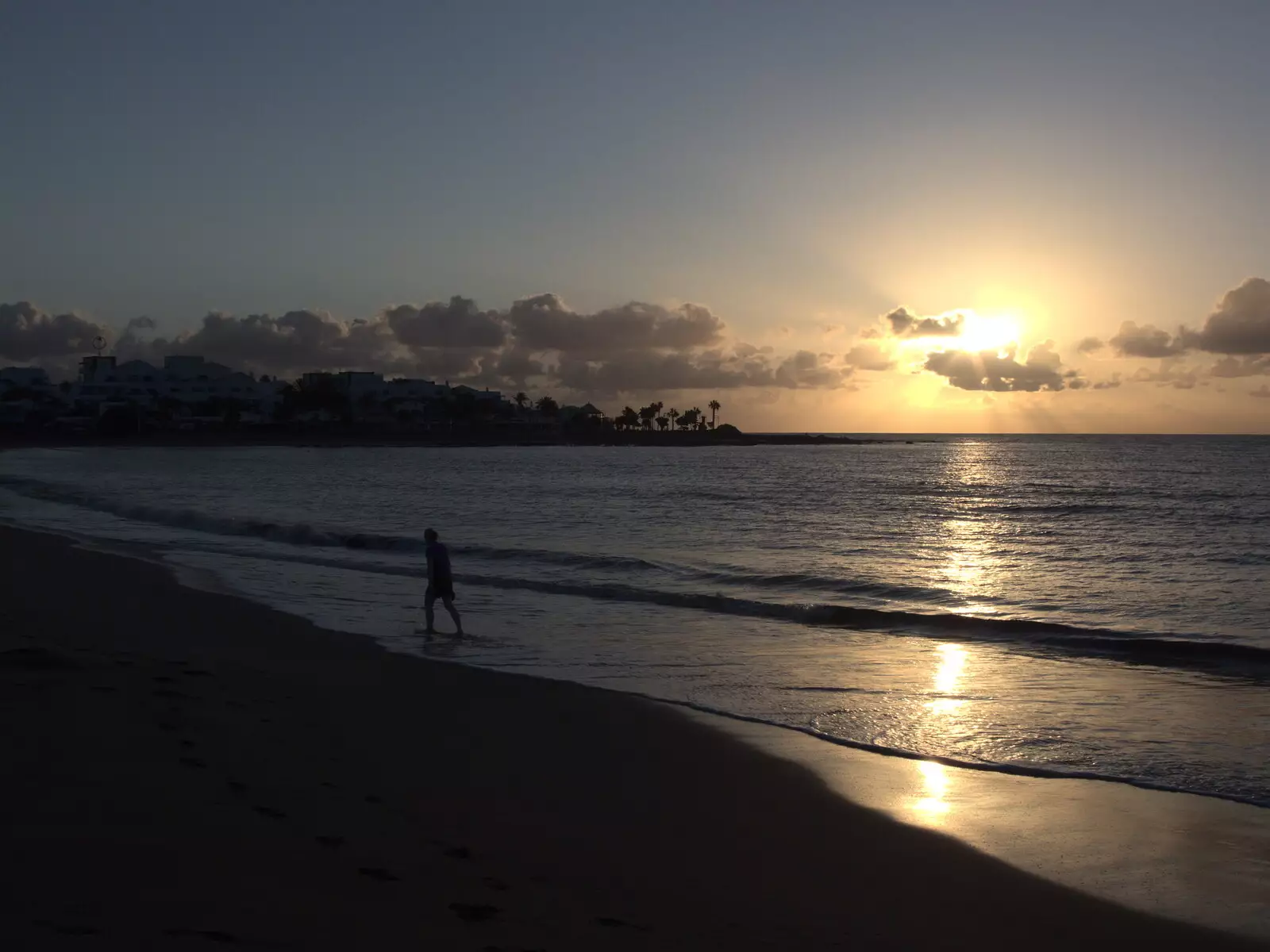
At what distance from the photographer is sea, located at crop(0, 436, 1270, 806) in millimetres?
11469

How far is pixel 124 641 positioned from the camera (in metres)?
13.8

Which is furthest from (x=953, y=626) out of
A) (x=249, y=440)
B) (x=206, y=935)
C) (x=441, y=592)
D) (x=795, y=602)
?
(x=249, y=440)

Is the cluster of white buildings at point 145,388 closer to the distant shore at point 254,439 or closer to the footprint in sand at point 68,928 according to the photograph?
the distant shore at point 254,439

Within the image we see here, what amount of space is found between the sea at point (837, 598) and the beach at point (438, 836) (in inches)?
101

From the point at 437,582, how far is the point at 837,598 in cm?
922

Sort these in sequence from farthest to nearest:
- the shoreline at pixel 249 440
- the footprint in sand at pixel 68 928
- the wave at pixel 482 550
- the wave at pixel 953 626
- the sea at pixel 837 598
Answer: the shoreline at pixel 249 440, the wave at pixel 482 550, the wave at pixel 953 626, the sea at pixel 837 598, the footprint in sand at pixel 68 928

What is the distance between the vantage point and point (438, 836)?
677cm

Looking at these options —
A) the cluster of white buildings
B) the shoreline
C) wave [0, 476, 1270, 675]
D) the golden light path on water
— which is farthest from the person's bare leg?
the cluster of white buildings

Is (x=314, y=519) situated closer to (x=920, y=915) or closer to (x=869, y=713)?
(x=869, y=713)

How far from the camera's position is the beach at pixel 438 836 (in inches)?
207

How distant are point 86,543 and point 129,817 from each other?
26368 millimetres

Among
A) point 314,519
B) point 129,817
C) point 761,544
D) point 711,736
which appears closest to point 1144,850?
point 711,736

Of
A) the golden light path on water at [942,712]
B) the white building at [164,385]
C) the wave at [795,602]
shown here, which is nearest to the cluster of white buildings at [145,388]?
the white building at [164,385]

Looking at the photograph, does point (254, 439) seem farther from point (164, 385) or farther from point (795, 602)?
point (795, 602)
